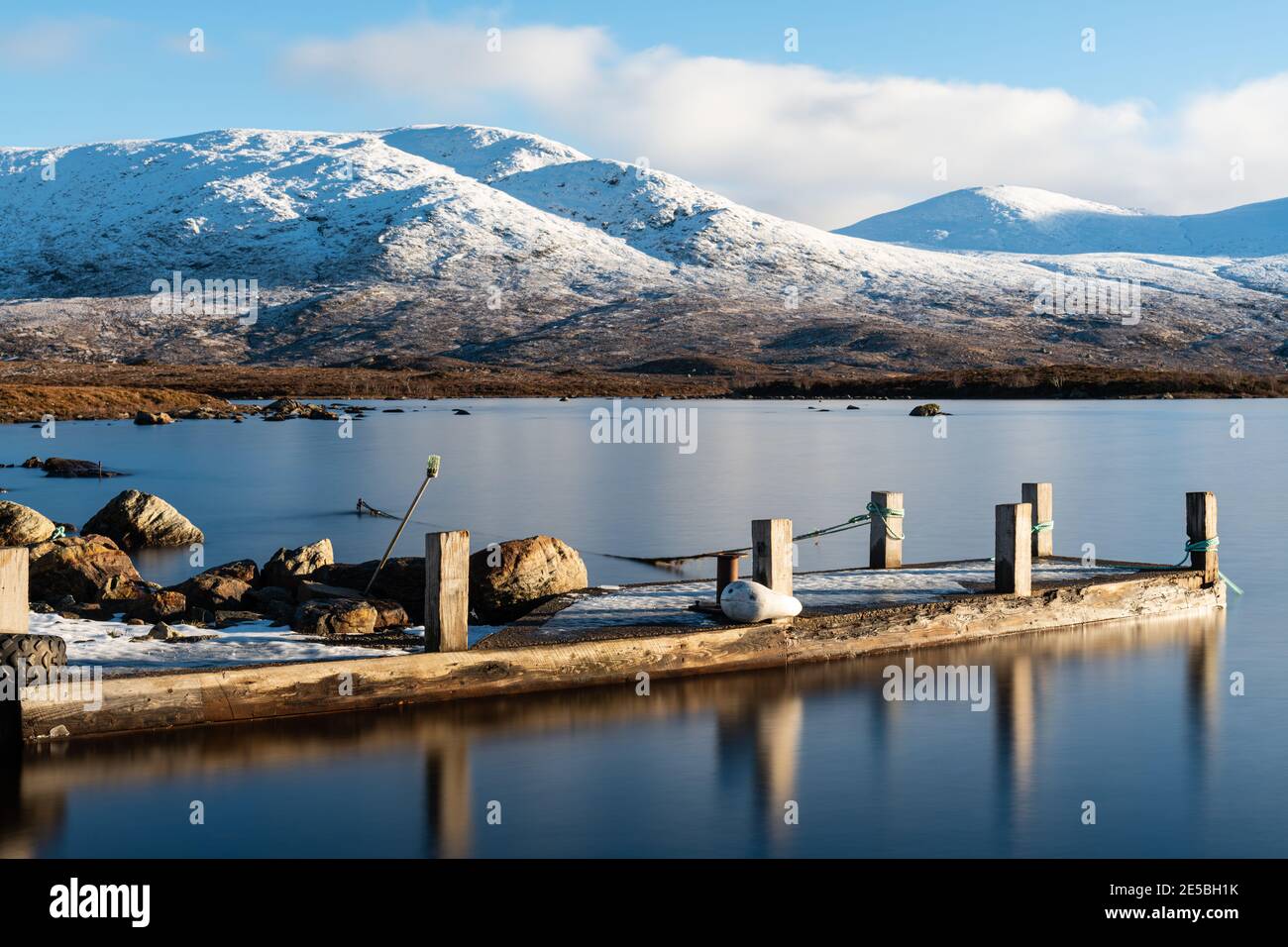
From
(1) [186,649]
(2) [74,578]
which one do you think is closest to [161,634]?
(1) [186,649]

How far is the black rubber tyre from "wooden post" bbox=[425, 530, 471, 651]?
3622mm

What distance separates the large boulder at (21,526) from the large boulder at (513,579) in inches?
339

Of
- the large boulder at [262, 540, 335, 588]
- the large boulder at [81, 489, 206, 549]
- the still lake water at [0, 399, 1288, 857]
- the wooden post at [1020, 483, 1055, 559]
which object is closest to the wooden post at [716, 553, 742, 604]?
the still lake water at [0, 399, 1288, 857]

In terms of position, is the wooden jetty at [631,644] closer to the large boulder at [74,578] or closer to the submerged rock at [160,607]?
the submerged rock at [160,607]

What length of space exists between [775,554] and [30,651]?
8123 millimetres

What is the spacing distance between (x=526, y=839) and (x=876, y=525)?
10503 mm

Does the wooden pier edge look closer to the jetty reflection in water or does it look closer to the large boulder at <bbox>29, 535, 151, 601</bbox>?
the jetty reflection in water

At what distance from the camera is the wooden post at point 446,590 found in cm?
1441

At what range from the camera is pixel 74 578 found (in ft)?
63.9

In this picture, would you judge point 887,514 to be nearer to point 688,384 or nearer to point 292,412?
point 292,412

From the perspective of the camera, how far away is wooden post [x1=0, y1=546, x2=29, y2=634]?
1326cm

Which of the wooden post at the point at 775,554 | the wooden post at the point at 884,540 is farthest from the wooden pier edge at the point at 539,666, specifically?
the wooden post at the point at 884,540

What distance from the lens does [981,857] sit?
11.6 m
